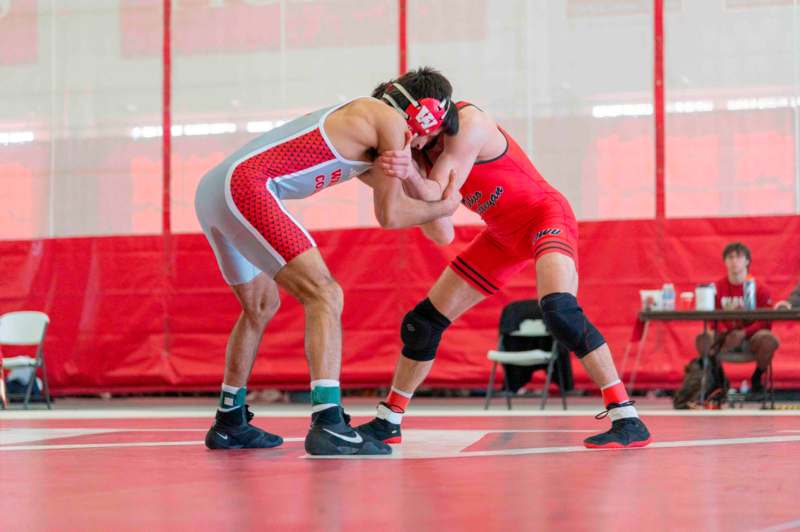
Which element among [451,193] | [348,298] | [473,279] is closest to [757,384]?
[348,298]

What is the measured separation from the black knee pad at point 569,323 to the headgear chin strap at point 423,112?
683mm

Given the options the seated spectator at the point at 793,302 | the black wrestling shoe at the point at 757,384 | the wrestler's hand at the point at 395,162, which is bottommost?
the black wrestling shoe at the point at 757,384

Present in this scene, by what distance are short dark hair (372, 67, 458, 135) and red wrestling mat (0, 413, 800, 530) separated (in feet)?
3.47

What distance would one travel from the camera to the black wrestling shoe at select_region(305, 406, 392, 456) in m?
3.34

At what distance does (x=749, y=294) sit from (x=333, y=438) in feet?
16.2

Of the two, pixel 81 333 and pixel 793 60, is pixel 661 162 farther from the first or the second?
pixel 81 333

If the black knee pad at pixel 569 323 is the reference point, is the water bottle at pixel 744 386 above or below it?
below

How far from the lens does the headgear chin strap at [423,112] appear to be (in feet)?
11.8

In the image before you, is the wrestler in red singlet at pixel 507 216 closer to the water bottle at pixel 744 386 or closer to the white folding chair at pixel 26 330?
the water bottle at pixel 744 386

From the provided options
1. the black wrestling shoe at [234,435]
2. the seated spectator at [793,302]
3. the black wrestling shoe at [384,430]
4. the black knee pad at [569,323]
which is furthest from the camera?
the seated spectator at [793,302]

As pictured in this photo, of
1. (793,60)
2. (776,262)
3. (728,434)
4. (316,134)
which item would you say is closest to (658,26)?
(793,60)

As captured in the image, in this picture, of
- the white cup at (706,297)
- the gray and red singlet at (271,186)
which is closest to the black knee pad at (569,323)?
the gray and red singlet at (271,186)

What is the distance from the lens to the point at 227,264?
3803 millimetres

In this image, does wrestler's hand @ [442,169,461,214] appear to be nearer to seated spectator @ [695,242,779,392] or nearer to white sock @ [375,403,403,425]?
white sock @ [375,403,403,425]
